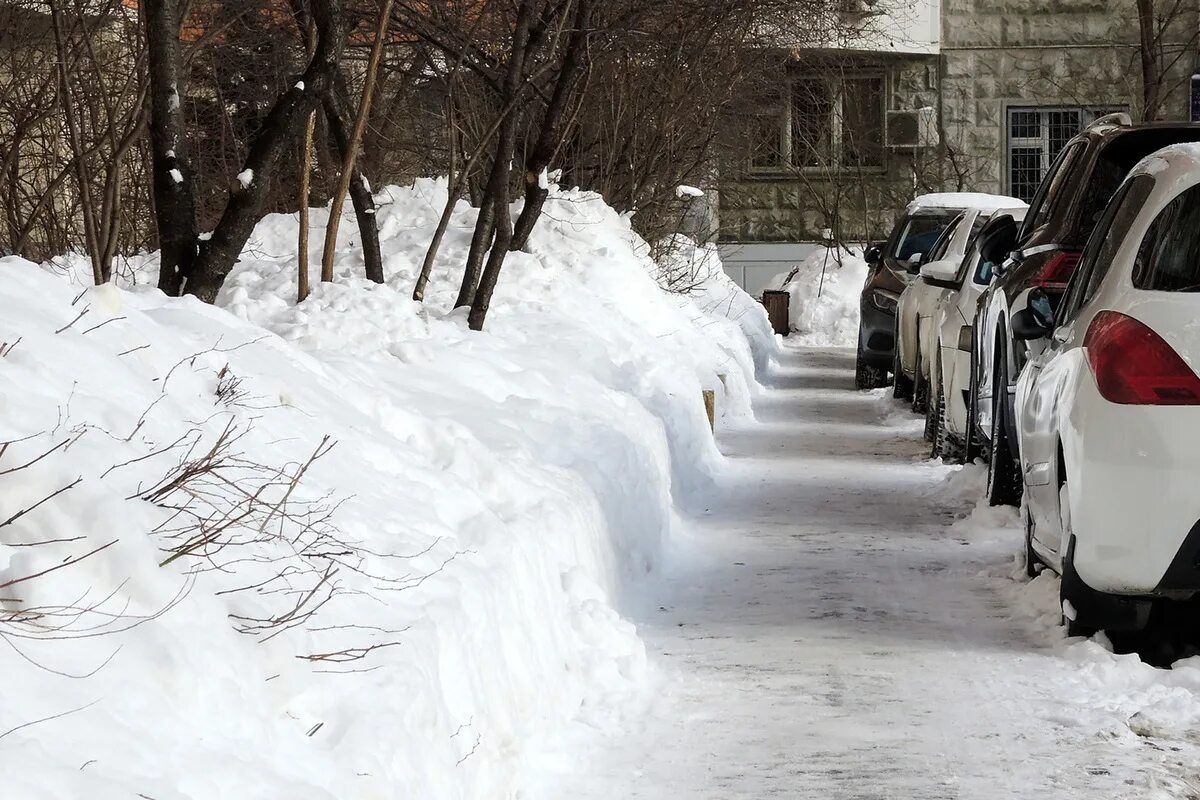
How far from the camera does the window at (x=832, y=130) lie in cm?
3619

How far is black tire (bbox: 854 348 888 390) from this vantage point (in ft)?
66.6

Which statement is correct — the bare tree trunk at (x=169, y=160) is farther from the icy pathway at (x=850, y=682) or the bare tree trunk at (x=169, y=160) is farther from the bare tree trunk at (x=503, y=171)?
the icy pathway at (x=850, y=682)

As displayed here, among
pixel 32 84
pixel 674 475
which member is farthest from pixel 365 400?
→ pixel 32 84

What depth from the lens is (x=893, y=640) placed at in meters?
7.06

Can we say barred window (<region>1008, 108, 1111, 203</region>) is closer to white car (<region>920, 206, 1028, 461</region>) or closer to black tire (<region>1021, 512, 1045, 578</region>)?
white car (<region>920, 206, 1028, 461</region>)

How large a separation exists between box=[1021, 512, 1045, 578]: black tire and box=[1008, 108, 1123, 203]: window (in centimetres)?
2949

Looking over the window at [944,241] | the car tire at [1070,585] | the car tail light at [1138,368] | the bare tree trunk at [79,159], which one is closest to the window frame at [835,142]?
the window at [944,241]

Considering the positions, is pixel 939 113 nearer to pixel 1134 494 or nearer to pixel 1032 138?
pixel 1032 138

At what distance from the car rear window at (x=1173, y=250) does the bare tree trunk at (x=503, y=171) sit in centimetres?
620

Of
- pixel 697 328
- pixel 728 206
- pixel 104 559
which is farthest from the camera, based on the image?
pixel 728 206

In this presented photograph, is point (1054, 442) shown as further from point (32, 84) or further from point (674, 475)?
point (32, 84)

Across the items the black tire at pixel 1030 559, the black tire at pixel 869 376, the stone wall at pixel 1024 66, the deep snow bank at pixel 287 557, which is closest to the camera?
the deep snow bank at pixel 287 557

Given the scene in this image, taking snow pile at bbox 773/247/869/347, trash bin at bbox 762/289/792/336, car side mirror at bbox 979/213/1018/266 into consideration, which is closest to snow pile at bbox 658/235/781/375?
trash bin at bbox 762/289/792/336

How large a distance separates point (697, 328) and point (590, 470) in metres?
10.4
